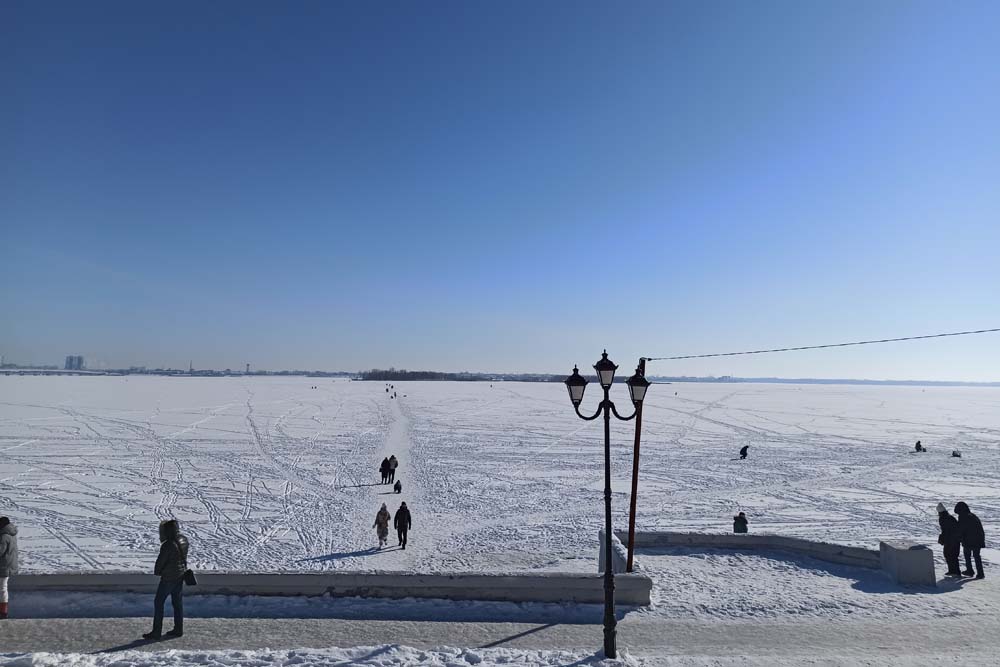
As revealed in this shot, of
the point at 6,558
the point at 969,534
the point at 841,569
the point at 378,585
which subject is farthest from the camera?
the point at 841,569

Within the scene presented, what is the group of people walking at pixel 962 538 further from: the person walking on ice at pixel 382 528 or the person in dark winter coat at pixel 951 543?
the person walking on ice at pixel 382 528

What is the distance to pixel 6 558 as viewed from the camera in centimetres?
667

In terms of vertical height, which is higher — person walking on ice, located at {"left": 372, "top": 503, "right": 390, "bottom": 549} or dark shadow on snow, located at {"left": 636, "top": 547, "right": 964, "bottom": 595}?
dark shadow on snow, located at {"left": 636, "top": 547, "right": 964, "bottom": 595}

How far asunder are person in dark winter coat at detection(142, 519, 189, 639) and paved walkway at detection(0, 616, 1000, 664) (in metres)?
0.17

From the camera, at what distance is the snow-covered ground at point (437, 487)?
1260cm

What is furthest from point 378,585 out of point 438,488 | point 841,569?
point 438,488

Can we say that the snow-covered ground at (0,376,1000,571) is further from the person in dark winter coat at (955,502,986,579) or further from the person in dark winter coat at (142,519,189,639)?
the person in dark winter coat at (142,519,189,639)

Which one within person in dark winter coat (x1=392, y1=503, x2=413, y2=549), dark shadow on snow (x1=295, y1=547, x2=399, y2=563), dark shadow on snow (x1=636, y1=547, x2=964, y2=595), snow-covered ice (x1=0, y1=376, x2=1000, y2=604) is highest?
dark shadow on snow (x1=636, y1=547, x2=964, y2=595)

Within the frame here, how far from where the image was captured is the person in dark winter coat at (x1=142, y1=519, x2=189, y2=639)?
236 inches

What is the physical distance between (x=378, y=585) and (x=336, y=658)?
1566 mm

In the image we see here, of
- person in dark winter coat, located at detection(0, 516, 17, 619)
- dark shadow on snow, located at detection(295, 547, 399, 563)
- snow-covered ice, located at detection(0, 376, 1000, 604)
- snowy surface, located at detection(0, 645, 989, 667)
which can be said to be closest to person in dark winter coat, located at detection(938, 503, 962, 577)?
snow-covered ice, located at detection(0, 376, 1000, 604)

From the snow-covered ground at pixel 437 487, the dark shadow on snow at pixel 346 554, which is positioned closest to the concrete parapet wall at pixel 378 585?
the snow-covered ground at pixel 437 487

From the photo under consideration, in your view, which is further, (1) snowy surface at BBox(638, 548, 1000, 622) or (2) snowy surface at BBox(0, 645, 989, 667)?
(1) snowy surface at BBox(638, 548, 1000, 622)

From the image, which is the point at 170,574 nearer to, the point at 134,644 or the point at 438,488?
the point at 134,644
